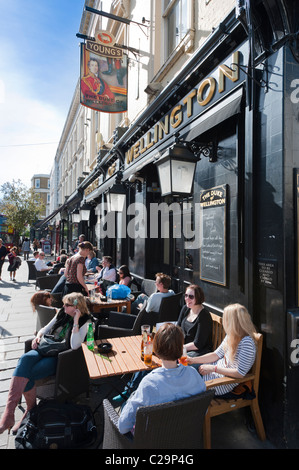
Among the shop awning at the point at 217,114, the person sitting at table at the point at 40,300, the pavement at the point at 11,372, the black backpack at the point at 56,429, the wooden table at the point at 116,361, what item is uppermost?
the shop awning at the point at 217,114

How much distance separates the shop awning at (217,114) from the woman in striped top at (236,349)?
2.52m

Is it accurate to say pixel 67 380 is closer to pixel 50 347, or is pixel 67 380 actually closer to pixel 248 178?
pixel 50 347

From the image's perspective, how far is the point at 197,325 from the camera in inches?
135

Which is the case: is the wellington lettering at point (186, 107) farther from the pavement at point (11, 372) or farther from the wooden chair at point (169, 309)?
the pavement at point (11, 372)

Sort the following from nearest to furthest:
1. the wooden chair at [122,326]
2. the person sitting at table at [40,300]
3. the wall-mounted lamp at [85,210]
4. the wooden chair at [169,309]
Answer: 1. the wooden chair at [122,326]
2. the person sitting at table at [40,300]
3. the wooden chair at [169,309]
4. the wall-mounted lamp at [85,210]

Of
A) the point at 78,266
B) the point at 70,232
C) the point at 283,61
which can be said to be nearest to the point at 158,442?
the point at 283,61

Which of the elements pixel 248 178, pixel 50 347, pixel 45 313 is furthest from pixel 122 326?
pixel 248 178

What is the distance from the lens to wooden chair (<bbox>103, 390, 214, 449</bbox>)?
179 centimetres

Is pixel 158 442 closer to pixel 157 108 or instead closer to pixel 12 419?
pixel 12 419

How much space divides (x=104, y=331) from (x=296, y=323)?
2619mm

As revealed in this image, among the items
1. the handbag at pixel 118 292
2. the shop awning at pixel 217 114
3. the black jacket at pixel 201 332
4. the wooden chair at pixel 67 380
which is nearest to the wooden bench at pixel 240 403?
the black jacket at pixel 201 332

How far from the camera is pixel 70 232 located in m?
20.8

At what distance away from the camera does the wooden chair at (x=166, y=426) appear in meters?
1.79

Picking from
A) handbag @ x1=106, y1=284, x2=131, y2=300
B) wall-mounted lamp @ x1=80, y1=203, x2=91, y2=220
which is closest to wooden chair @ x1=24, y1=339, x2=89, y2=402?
handbag @ x1=106, y1=284, x2=131, y2=300
